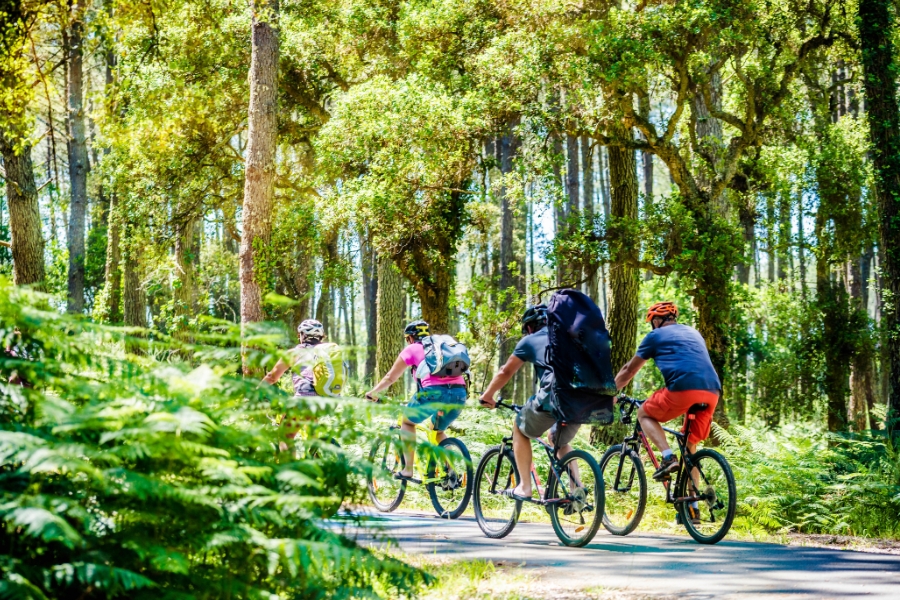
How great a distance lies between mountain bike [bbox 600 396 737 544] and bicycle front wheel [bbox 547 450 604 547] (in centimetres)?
43

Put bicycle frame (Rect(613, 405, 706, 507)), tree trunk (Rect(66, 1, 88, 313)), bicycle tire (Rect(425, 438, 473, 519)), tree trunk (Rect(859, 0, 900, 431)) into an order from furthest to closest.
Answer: tree trunk (Rect(66, 1, 88, 313))
tree trunk (Rect(859, 0, 900, 431))
bicycle tire (Rect(425, 438, 473, 519))
bicycle frame (Rect(613, 405, 706, 507))

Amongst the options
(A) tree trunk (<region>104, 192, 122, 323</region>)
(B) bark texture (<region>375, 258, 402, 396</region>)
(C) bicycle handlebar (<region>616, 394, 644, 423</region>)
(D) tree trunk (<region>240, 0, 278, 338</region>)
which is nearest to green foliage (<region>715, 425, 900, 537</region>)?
(C) bicycle handlebar (<region>616, 394, 644, 423</region>)

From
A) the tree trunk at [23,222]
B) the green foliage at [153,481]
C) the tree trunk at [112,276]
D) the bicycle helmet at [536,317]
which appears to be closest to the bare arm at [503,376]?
the bicycle helmet at [536,317]

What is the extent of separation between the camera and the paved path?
6.18 m

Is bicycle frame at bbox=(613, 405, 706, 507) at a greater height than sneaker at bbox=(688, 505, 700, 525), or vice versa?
bicycle frame at bbox=(613, 405, 706, 507)

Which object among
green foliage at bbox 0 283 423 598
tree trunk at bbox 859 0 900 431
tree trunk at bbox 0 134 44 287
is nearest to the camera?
green foliage at bbox 0 283 423 598

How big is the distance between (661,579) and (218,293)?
4197cm

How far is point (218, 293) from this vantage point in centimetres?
4625

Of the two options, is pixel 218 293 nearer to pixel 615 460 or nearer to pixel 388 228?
pixel 388 228

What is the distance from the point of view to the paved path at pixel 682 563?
6.18 m

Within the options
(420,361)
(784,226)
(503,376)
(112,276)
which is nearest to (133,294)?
(112,276)

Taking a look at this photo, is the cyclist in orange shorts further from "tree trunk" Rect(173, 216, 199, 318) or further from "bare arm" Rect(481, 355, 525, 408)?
"tree trunk" Rect(173, 216, 199, 318)

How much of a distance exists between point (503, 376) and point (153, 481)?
527 cm

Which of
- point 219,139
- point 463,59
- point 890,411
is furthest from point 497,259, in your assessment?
point 890,411
